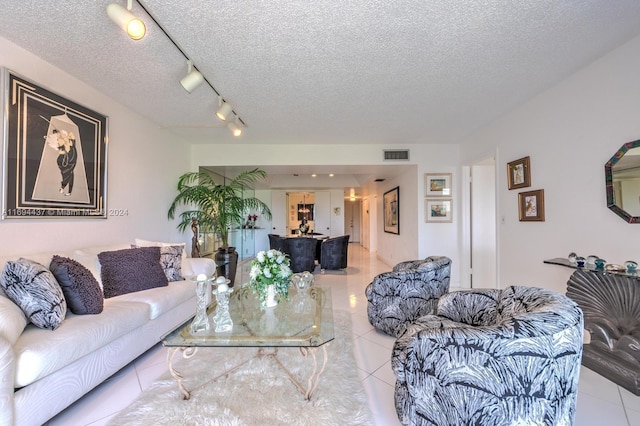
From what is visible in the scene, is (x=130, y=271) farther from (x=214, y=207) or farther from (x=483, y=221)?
(x=483, y=221)

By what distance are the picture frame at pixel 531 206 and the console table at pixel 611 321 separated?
82cm

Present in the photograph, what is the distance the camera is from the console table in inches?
71.3

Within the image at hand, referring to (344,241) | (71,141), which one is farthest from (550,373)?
(344,241)

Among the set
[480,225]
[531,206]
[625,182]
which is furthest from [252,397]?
[480,225]

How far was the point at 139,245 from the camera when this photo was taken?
9.95ft

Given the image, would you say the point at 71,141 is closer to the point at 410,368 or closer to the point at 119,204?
the point at 119,204

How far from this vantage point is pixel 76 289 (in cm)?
189

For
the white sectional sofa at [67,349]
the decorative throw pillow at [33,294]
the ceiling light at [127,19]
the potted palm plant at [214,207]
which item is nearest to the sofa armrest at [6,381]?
the white sectional sofa at [67,349]

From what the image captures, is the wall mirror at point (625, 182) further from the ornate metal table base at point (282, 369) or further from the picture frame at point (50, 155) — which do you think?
the picture frame at point (50, 155)

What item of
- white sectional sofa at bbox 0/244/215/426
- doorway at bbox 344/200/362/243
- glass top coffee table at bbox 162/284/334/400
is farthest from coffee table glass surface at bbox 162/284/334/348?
doorway at bbox 344/200/362/243

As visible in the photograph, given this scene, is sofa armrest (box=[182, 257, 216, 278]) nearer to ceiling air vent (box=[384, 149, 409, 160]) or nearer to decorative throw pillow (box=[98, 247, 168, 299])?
decorative throw pillow (box=[98, 247, 168, 299])

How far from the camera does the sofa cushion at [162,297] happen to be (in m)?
2.30

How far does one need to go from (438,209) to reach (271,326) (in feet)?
12.6

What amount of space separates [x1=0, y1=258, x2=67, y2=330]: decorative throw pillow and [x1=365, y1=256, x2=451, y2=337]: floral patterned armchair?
2487 millimetres
